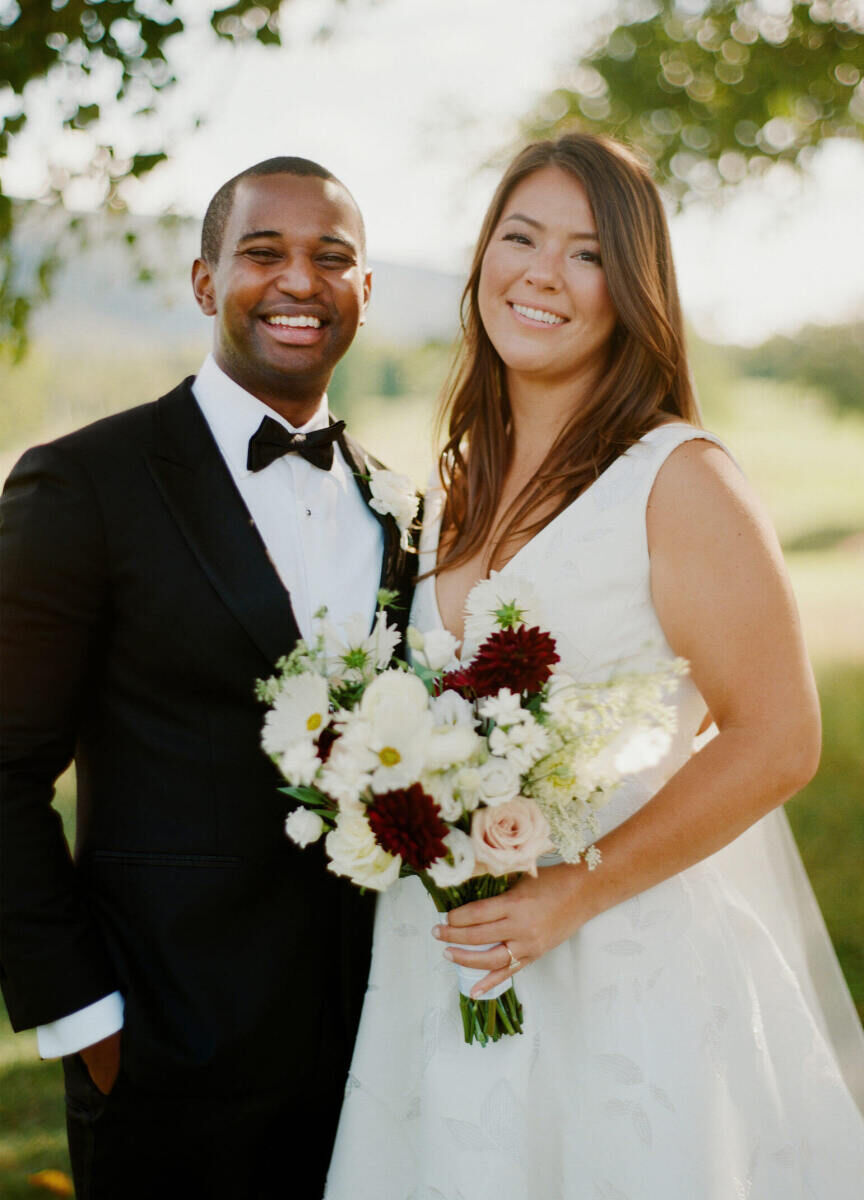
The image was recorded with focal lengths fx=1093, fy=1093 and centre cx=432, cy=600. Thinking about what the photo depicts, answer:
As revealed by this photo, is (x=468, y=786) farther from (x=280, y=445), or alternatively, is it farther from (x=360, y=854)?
(x=280, y=445)

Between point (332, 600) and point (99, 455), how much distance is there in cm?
65

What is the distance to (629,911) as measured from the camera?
2.52m

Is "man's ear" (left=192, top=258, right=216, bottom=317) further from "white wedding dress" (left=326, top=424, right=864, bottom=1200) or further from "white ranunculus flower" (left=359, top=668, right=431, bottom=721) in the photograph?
"white ranunculus flower" (left=359, top=668, right=431, bottom=721)

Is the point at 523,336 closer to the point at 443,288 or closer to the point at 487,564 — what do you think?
the point at 487,564

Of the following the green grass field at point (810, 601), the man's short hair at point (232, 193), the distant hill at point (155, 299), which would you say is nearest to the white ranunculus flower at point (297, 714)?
the man's short hair at point (232, 193)

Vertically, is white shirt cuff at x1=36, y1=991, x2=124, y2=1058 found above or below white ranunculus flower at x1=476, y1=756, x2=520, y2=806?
below

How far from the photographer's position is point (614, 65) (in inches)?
244

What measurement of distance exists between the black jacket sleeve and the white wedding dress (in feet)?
2.40

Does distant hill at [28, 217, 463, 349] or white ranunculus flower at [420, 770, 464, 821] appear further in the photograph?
distant hill at [28, 217, 463, 349]

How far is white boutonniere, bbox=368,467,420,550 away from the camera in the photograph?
2744mm

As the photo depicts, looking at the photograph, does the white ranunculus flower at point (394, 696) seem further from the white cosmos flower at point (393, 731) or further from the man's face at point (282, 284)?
the man's face at point (282, 284)

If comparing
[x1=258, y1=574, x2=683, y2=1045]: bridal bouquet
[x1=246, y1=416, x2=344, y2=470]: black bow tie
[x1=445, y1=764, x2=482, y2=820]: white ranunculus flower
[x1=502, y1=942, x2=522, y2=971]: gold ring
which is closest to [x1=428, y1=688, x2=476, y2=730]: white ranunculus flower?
[x1=258, y1=574, x2=683, y2=1045]: bridal bouquet

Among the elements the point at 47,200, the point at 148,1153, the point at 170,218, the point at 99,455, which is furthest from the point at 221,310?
the point at 148,1153

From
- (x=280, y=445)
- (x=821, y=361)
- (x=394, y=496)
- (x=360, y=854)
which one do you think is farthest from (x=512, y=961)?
(x=821, y=361)
